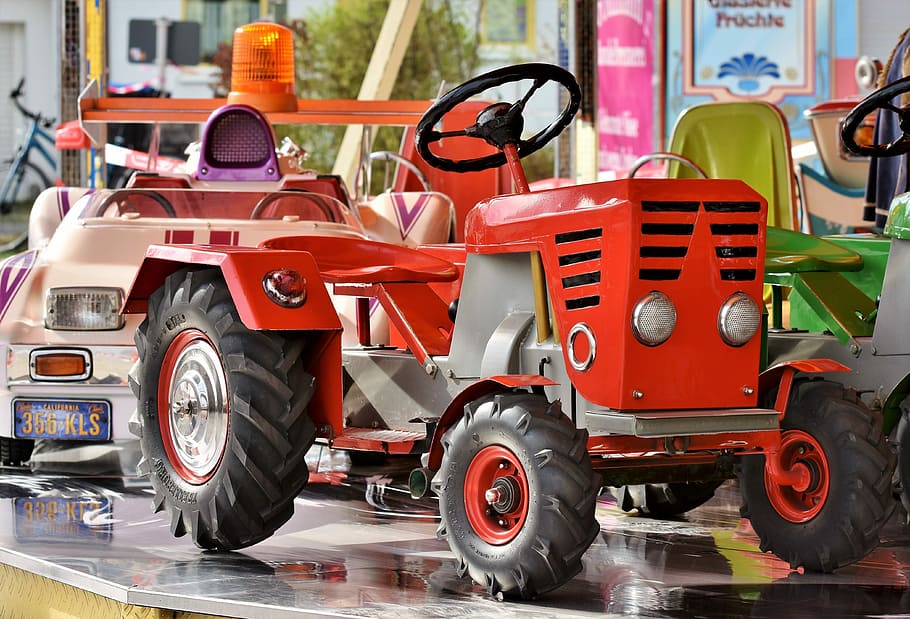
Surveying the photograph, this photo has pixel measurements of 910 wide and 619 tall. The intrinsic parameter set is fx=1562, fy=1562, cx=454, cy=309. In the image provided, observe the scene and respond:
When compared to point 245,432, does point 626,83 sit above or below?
above

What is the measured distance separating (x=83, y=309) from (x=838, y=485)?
8.39ft

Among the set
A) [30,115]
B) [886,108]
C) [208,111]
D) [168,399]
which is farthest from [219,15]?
[886,108]

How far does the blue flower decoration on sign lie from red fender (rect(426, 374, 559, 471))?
9.06 meters

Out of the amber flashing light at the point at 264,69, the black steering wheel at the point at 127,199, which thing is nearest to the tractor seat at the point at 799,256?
the black steering wheel at the point at 127,199

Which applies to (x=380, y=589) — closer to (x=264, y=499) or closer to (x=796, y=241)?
(x=264, y=499)

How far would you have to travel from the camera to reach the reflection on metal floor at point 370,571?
3137 millimetres

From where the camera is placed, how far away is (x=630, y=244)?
309 centimetres

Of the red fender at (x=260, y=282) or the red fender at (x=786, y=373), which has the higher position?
the red fender at (x=260, y=282)

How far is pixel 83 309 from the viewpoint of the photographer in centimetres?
495

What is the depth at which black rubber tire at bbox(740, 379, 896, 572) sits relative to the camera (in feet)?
11.1

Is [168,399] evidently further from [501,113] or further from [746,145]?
A: [746,145]

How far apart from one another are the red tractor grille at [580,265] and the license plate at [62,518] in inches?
56.8

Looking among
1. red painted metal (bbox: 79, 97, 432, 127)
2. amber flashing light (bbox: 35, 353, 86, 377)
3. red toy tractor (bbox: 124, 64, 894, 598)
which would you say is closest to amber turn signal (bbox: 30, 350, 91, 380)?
amber flashing light (bbox: 35, 353, 86, 377)

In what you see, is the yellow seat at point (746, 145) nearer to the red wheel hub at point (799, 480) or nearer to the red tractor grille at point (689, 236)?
the red wheel hub at point (799, 480)
